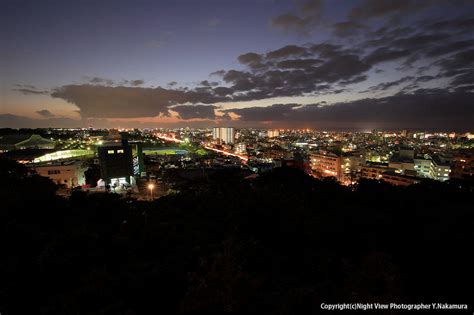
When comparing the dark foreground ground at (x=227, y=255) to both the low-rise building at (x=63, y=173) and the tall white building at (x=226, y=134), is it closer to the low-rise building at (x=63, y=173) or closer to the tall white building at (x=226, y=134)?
the low-rise building at (x=63, y=173)

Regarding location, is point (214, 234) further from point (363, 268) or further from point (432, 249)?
point (432, 249)

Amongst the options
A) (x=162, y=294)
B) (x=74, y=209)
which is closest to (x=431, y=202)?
(x=162, y=294)

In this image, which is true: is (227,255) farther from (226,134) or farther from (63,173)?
(226,134)

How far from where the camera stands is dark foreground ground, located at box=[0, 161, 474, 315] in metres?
4.12

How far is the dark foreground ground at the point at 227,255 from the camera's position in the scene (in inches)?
162

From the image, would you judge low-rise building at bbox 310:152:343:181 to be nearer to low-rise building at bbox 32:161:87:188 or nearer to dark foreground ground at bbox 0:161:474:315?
dark foreground ground at bbox 0:161:474:315

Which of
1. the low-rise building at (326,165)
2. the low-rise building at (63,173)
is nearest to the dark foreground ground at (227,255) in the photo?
the low-rise building at (63,173)

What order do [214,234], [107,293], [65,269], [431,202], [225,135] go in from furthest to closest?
[225,135] → [431,202] → [214,234] → [65,269] → [107,293]

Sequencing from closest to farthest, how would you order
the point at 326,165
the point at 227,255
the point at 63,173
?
the point at 227,255
the point at 63,173
the point at 326,165

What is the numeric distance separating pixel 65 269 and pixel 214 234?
5071mm

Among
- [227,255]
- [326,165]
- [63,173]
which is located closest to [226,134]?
[326,165]

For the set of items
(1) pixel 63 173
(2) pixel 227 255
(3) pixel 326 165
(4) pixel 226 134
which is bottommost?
(3) pixel 326 165

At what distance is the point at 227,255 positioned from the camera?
14.9 ft

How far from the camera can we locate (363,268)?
441 centimetres
